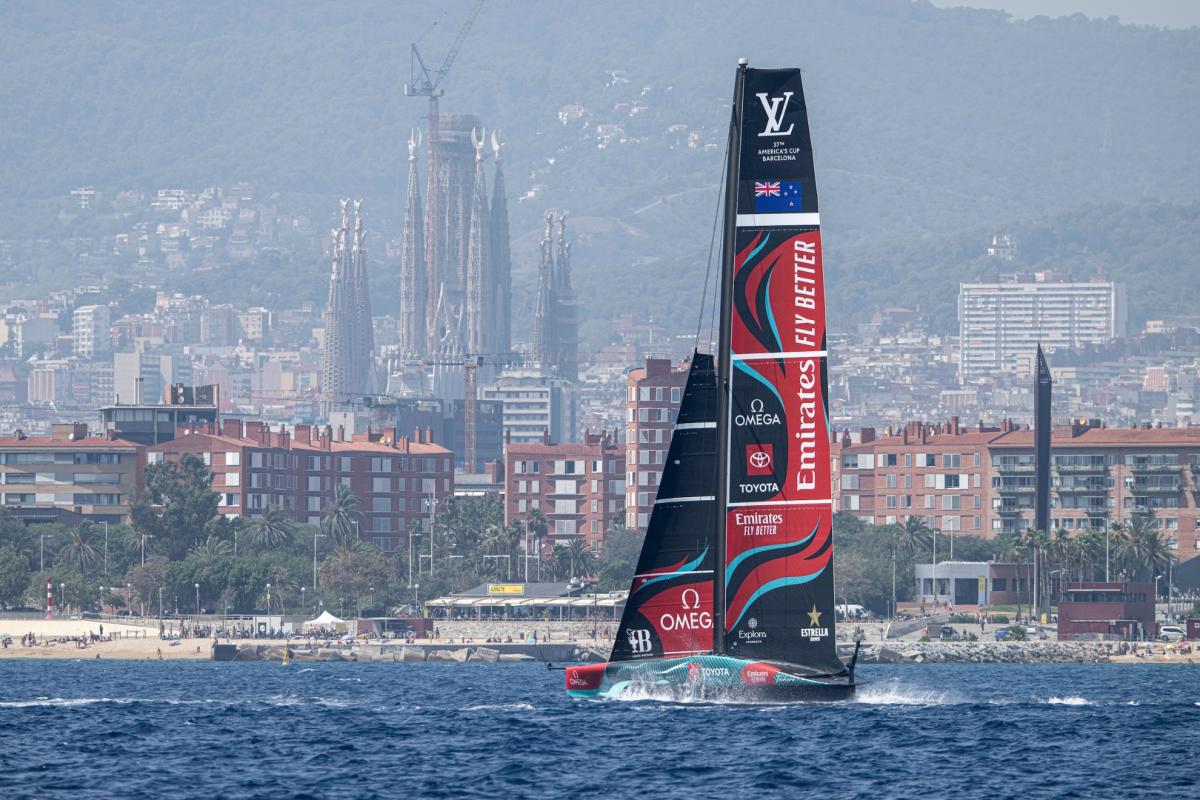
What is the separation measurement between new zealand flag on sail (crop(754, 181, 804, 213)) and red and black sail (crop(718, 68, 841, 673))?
0.07 ft

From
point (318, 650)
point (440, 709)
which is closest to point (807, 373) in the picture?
point (440, 709)

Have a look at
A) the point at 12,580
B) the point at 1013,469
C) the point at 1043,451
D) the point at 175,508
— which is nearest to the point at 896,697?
the point at 12,580

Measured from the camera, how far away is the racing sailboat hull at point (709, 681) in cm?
5388

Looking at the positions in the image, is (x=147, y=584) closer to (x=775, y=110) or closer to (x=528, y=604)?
(x=528, y=604)

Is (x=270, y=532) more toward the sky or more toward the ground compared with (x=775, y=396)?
more toward the ground

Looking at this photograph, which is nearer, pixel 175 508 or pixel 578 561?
pixel 175 508

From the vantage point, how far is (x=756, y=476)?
54125 millimetres

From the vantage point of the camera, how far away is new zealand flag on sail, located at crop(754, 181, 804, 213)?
5353cm

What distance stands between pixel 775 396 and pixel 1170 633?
10098cm

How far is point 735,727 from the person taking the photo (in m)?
54.4

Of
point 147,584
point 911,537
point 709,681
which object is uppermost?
point 911,537

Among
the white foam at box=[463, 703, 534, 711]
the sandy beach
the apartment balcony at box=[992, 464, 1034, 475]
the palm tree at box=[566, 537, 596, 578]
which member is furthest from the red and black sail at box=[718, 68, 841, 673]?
the apartment balcony at box=[992, 464, 1034, 475]

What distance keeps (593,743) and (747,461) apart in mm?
6612

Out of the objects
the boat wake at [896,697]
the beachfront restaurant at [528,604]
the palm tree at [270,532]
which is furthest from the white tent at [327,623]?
the boat wake at [896,697]
